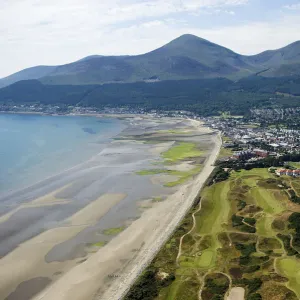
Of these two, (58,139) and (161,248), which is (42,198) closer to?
(161,248)

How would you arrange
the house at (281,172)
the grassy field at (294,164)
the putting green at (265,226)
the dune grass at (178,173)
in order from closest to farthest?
the putting green at (265,226) → the house at (281,172) → the dune grass at (178,173) → the grassy field at (294,164)

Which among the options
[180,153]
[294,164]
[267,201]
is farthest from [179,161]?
[267,201]

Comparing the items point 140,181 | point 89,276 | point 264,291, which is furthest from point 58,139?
point 264,291

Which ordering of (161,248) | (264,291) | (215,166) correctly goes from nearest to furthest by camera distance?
1. (264,291)
2. (161,248)
3. (215,166)

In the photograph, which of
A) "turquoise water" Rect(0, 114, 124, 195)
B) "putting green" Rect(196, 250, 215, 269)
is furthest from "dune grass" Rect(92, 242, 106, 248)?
"turquoise water" Rect(0, 114, 124, 195)

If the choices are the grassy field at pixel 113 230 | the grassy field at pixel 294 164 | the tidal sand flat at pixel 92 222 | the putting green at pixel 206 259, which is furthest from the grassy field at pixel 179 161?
the putting green at pixel 206 259

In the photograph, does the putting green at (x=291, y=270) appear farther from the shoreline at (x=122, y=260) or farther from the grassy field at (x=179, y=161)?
the grassy field at (x=179, y=161)
